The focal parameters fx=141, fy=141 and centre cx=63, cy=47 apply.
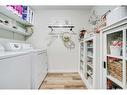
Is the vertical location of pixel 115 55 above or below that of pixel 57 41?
below

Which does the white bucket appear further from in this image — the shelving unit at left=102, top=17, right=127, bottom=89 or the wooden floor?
the wooden floor

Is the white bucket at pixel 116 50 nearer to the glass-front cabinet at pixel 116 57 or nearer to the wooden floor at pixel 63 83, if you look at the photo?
the glass-front cabinet at pixel 116 57

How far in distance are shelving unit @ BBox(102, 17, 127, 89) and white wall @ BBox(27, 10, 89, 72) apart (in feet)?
9.36

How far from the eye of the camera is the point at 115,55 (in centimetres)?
155

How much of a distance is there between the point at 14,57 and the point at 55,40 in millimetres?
3172

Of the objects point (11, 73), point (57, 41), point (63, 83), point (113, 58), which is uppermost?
point (57, 41)

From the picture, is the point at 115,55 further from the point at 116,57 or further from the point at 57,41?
the point at 57,41

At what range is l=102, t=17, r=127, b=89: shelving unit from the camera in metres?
1.30

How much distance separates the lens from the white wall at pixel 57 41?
4641 millimetres

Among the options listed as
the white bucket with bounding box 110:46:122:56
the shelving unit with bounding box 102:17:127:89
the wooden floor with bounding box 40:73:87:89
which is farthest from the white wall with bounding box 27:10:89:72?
the white bucket with bounding box 110:46:122:56

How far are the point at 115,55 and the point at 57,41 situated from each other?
127 inches

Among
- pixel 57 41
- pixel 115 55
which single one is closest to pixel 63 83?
pixel 57 41
